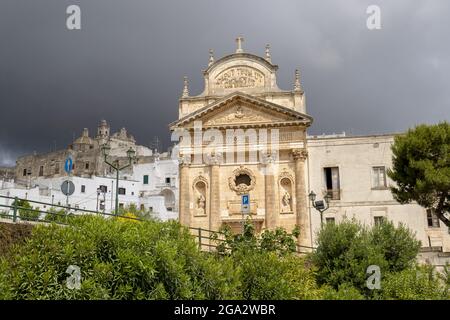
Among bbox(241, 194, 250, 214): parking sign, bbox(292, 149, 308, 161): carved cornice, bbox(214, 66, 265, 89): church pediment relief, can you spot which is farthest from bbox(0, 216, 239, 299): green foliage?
bbox(214, 66, 265, 89): church pediment relief

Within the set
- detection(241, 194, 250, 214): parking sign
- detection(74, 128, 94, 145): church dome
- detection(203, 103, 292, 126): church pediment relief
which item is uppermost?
detection(74, 128, 94, 145): church dome

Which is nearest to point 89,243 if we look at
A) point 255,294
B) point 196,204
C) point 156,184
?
point 255,294

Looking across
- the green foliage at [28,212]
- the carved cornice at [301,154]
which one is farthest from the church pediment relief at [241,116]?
the green foliage at [28,212]

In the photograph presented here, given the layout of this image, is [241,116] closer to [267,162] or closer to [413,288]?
[267,162]

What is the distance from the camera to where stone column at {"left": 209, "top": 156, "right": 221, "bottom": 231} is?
34284 mm

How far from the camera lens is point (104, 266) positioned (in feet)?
35.7

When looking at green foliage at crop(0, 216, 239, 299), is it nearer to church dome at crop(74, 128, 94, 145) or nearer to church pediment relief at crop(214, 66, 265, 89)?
church pediment relief at crop(214, 66, 265, 89)

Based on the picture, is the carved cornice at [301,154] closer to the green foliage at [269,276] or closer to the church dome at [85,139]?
the green foliage at [269,276]

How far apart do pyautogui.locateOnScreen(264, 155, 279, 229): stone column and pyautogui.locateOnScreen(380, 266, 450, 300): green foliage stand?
56.1 feet

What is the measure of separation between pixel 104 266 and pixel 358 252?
1082 cm

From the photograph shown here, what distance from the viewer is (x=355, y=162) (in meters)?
33.8

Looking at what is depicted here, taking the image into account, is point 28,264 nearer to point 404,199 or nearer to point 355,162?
point 404,199

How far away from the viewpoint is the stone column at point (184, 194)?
3494 centimetres

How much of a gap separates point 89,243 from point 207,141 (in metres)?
24.7
